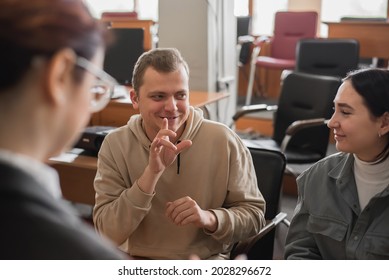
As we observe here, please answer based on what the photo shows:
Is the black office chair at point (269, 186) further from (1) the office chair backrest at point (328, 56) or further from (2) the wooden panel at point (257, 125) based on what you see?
(2) the wooden panel at point (257, 125)

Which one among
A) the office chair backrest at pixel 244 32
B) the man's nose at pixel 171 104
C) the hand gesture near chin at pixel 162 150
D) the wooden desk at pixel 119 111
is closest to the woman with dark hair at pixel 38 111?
the hand gesture near chin at pixel 162 150

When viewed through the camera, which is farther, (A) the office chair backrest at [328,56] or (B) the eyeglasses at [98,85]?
(A) the office chair backrest at [328,56]

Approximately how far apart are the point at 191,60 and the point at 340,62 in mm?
1362

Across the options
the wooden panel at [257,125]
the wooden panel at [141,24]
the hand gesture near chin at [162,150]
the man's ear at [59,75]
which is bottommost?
the wooden panel at [257,125]

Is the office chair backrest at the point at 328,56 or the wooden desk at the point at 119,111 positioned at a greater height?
the office chair backrest at the point at 328,56

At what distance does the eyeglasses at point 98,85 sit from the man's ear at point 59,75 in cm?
2

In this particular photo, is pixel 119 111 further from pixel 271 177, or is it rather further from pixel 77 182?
pixel 271 177

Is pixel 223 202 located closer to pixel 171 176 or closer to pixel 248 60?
pixel 171 176

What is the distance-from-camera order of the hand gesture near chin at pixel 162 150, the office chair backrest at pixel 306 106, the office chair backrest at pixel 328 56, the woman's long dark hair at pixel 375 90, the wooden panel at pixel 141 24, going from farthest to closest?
the wooden panel at pixel 141 24, the office chair backrest at pixel 328 56, the office chair backrest at pixel 306 106, the woman's long dark hair at pixel 375 90, the hand gesture near chin at pixel 162 150

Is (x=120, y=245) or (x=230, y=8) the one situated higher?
(x=230, y=8)

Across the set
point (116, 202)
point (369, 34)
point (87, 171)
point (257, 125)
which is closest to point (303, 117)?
point (87, 171)

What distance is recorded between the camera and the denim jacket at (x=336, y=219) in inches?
56.8

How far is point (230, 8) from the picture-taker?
12.1 feet
